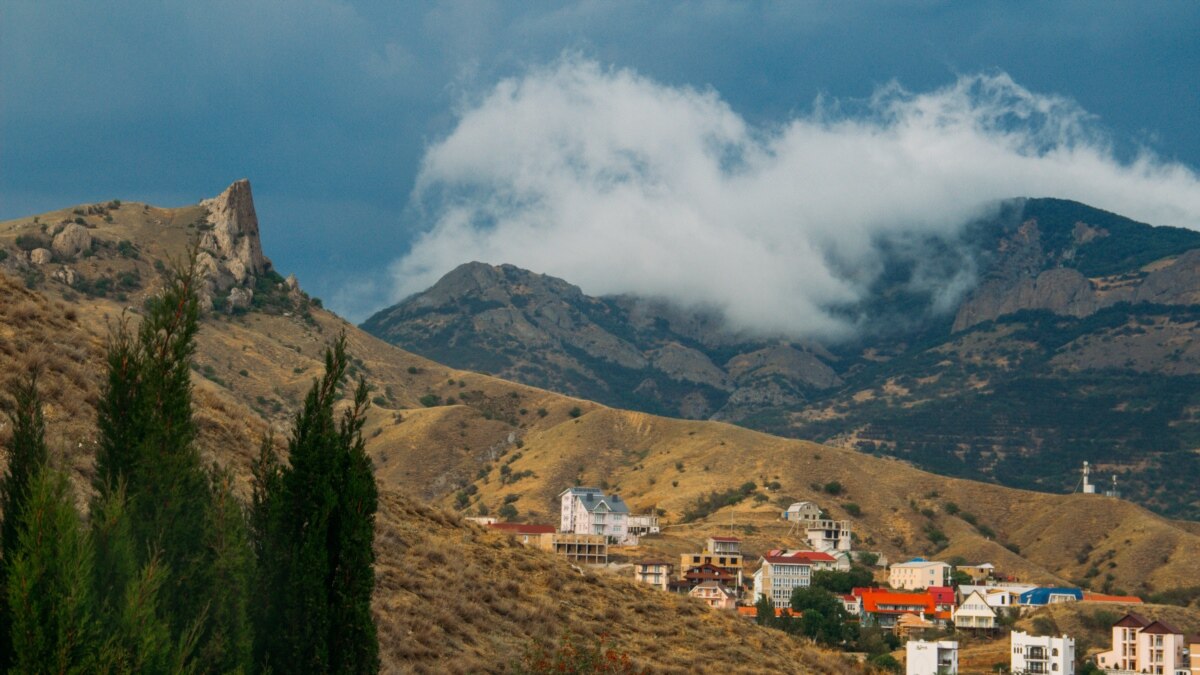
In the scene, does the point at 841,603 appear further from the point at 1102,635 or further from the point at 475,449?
the point at 475,449

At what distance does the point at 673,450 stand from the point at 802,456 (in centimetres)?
1766

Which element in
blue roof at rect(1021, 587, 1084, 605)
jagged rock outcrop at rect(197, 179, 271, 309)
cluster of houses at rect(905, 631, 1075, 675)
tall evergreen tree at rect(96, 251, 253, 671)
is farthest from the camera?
jagged rock outcrop at rect(197, 179, 271, 309)

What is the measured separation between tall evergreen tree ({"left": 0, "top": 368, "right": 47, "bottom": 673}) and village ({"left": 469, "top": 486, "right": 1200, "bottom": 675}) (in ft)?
205

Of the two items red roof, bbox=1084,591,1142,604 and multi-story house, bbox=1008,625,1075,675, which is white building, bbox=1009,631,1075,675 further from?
red roof, bbox=1084,591,1142,604

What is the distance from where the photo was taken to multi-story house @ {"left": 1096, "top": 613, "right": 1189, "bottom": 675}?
9081 centimetres

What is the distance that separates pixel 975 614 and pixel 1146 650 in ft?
46.7

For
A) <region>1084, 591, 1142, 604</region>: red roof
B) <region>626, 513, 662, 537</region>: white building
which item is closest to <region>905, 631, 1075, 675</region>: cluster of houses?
<region>1084, 591, 1142, 604</region>: red roof

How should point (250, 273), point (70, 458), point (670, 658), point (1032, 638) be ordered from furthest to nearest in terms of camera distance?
point (250, 273), point (1032, 638), point (670, 658), point (70, 458)

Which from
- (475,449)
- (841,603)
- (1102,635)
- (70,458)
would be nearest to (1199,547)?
(1102,635)

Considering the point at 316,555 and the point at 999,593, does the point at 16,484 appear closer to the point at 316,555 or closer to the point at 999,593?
the point at 316,555

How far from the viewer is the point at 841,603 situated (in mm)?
102562

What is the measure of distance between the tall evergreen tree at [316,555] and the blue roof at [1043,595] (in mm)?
101433

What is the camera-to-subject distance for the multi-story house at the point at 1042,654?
86.3m

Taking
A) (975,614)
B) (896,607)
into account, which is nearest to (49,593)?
(975,614)
